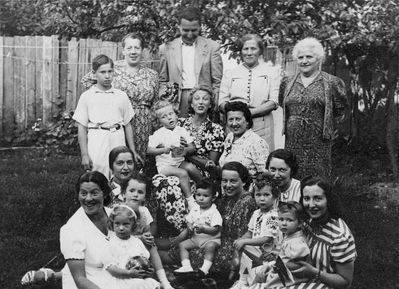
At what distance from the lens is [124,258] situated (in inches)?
189

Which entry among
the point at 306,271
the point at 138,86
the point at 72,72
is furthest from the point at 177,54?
the point at 72,72

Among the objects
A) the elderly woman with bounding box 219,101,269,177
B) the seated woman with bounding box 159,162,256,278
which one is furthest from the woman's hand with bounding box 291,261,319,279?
the elderly woman with bounding box 219,101,269,177

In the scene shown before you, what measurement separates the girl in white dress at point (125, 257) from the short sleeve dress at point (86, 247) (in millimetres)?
72

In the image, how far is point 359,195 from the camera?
28.0 feet

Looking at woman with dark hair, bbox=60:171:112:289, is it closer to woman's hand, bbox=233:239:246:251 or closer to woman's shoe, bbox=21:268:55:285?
woman's shoe, bbox=21:268:55:285

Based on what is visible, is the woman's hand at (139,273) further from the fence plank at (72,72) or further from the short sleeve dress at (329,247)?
the fence plank at (72,72)

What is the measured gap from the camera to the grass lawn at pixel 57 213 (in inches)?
241

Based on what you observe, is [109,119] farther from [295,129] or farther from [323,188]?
[323,188]

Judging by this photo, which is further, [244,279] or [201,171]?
[201,171]

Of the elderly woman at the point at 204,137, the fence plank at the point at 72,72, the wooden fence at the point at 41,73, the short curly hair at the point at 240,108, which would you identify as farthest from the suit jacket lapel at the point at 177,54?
the fence plank at the point at 72,72

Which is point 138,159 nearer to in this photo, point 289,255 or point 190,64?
point 190,64

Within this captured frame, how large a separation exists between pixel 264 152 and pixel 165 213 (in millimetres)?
1040

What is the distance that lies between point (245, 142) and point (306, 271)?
1893mm

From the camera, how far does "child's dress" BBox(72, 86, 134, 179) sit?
630 cm
